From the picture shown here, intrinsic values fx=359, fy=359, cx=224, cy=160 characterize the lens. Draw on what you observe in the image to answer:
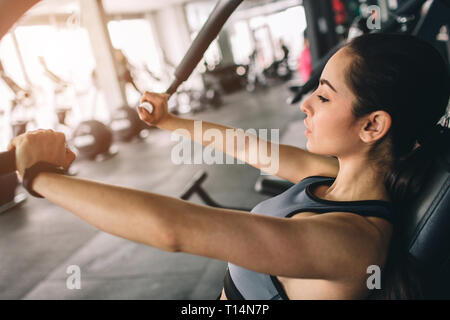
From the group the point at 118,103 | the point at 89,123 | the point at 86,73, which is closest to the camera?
the point at 89,123

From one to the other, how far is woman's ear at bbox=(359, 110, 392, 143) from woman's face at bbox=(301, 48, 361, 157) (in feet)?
0.04

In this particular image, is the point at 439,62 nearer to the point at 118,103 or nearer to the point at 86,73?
the point at 118,103

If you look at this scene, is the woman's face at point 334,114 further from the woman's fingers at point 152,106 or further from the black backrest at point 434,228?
the woman's fingers at point 152,106

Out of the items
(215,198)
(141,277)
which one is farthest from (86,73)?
(141,277)

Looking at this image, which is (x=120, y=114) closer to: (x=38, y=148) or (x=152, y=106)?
(x=152, y=106)

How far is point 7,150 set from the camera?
1.79 feet

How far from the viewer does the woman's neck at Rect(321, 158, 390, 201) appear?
0.71m

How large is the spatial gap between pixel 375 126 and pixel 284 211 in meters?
0.23

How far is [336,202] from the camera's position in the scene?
0.66m

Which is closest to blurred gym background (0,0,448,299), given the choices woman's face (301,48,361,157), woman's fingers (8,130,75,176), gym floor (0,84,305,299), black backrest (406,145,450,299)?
gym floor (0,84,305,299)

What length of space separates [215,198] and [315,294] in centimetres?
246

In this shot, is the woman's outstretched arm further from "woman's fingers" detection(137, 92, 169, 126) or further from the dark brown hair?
"woman's fingers" detection(137, 92, 169, 126)

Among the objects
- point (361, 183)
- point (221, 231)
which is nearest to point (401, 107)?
point (361, 183)
